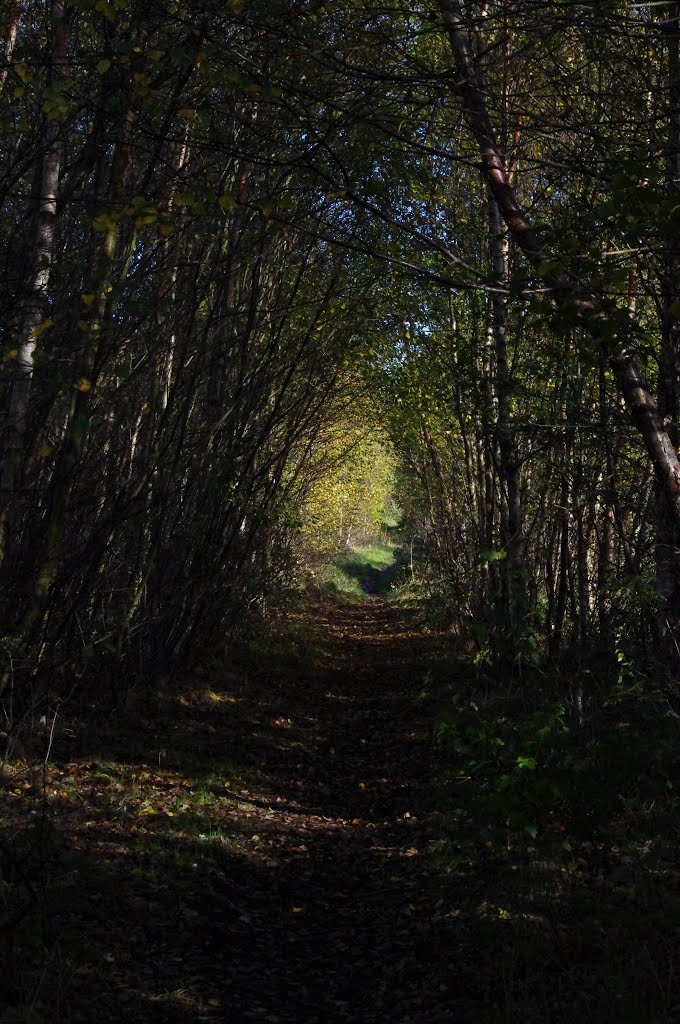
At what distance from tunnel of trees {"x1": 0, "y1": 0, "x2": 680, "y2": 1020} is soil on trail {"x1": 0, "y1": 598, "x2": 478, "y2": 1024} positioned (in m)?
0.94

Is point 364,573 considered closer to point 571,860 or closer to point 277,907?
point 277,907

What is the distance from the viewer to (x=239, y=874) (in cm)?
571

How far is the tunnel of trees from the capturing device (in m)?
4.59

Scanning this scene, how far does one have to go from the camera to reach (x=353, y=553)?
50.8 m

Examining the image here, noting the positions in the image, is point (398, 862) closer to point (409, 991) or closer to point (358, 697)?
point (409, 991)

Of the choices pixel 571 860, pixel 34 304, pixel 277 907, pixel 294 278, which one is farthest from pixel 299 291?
pixel 571 860

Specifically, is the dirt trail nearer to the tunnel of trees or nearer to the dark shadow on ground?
the dark shadow on ground

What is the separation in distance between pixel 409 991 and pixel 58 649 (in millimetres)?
4368

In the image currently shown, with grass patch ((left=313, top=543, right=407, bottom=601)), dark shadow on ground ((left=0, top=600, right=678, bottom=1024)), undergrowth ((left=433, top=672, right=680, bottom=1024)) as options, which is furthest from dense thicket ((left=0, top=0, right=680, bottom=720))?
grass patch ((left=313, top=543, right=407, bottom=601))

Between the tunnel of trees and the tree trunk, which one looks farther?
the tree trunk

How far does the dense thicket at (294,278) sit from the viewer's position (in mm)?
4570

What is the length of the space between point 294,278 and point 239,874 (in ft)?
27.8

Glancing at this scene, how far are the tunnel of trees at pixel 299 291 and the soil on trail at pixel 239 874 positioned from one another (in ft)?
3.10

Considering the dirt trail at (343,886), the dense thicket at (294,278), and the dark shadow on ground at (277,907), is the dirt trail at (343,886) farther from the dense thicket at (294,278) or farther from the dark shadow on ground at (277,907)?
the dense thicket at (294,278)
